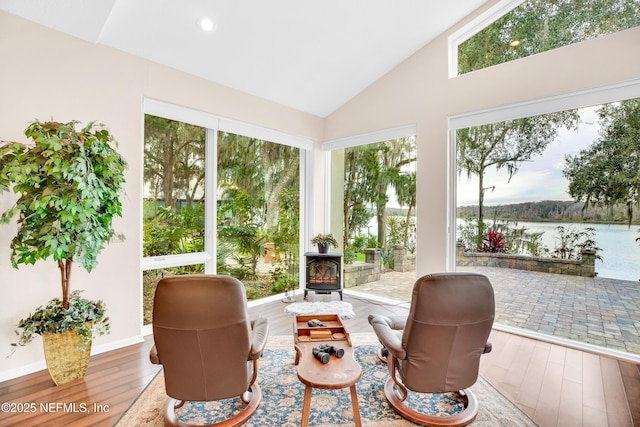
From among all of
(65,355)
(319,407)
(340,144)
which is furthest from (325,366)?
(340,144)

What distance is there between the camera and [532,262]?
3547 millimetres

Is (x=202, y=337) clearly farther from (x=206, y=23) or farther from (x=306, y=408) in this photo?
(x=206, y=23)

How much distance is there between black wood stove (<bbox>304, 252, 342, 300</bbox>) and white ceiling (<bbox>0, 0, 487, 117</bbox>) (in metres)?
2.38

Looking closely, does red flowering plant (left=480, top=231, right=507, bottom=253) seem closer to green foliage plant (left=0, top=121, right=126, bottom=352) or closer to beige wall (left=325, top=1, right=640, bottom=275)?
beige wall (left=325, top=1, right=640, bottom=275)

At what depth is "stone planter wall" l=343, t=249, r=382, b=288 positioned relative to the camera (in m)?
4.96

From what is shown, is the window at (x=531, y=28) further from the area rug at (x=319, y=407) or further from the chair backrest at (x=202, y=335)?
the chair backrest at (x=202, y=335)

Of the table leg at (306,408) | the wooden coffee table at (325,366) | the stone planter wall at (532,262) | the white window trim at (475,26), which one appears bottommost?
the table leg at (306,408)

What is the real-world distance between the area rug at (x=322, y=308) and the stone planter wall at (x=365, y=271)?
0.70m

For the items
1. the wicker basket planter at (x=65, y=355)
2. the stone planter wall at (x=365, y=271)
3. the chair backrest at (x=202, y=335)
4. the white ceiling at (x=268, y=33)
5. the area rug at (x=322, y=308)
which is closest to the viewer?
the chair backrest at (x=202, y=335)

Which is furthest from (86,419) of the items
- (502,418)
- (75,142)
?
(502,418)

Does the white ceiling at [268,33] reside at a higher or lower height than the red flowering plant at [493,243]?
higher

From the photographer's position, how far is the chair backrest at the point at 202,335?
1778 millimetres

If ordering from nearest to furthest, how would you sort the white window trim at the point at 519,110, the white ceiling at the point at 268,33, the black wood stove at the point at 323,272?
1. the white ceiling at the point at 268,33
2. the white window trim at the point at 519,110
3. the black wood stove at the point at 323,272

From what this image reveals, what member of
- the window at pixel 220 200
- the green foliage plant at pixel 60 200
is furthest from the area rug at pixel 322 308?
the green foliage plant at pixel 60 200
